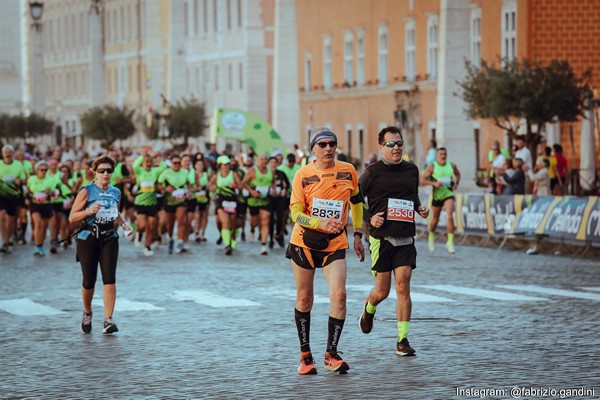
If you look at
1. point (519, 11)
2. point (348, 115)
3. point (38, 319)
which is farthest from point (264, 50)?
point (38, 319)

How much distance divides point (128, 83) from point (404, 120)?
5271 cm

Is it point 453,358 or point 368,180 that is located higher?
point 368,180

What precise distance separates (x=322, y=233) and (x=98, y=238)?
3965 millimetres

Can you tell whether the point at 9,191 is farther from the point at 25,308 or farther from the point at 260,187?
the point at 25,308

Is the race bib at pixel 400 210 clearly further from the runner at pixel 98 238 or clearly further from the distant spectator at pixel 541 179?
the distant spectator at pixel 541 179

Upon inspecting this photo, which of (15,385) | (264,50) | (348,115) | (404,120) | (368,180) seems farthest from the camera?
(264,50)

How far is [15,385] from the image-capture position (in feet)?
42.5

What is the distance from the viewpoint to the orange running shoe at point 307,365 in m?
13.2

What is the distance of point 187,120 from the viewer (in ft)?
259

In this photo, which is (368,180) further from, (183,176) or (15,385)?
(183,176)

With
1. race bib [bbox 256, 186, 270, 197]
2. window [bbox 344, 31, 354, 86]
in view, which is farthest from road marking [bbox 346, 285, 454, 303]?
window [bbox 344, 31, 354, 86]

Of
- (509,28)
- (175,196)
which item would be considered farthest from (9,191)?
(509,28)

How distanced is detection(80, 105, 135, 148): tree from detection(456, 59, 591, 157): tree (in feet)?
160

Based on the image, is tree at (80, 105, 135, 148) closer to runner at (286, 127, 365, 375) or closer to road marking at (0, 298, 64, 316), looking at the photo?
road marking at (0, 298, 64, 316)
